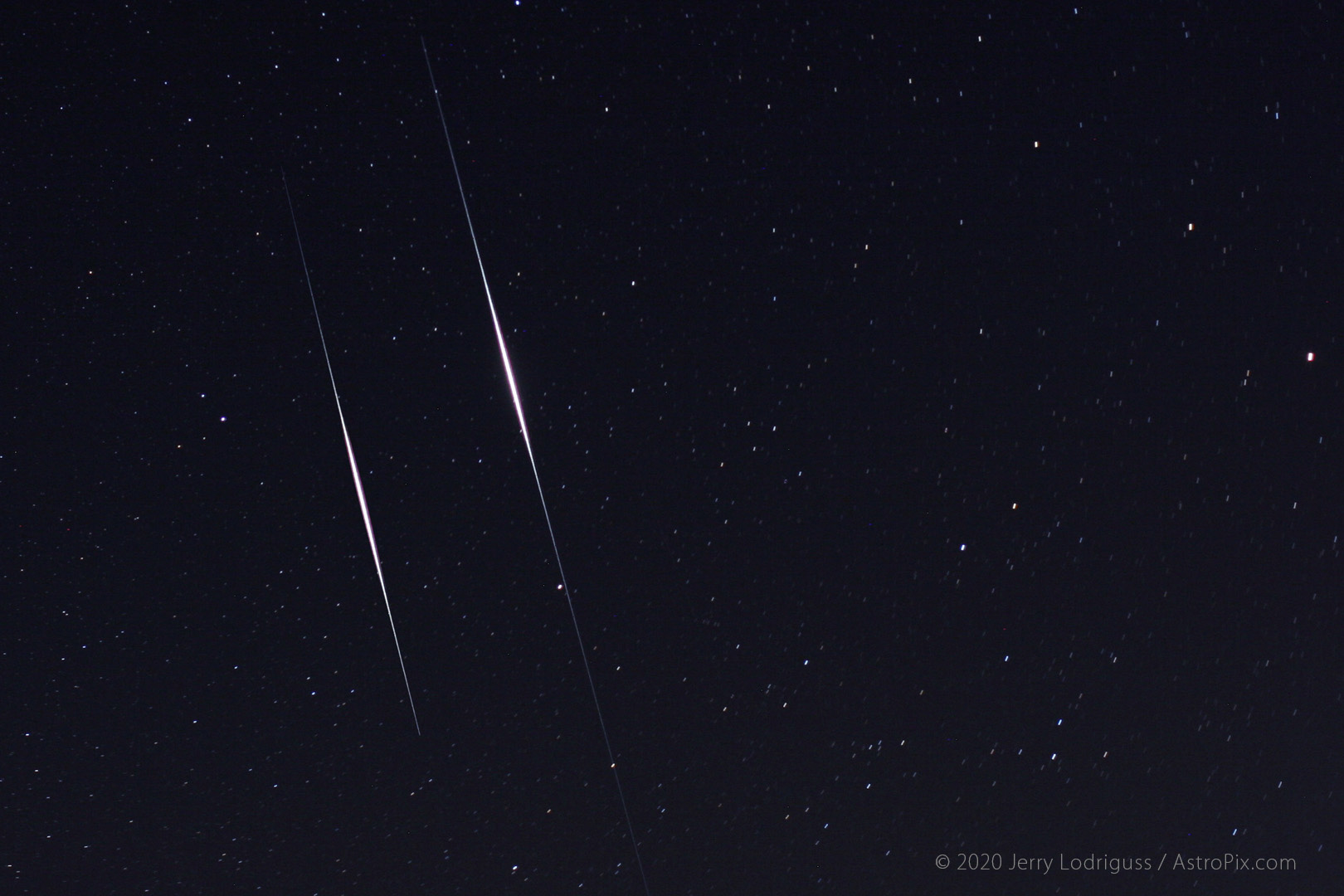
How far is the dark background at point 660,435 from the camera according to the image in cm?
69

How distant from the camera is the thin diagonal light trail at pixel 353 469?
0.69 metres

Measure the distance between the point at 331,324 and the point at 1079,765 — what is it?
2.20 ft

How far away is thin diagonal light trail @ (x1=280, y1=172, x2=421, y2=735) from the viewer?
0.69m

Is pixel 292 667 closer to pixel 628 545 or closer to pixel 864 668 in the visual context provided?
pixel 628 545

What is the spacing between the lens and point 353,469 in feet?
2.32

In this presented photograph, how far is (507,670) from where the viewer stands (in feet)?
2.39

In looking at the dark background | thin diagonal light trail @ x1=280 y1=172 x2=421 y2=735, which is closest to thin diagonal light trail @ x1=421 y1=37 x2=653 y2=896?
the dark background

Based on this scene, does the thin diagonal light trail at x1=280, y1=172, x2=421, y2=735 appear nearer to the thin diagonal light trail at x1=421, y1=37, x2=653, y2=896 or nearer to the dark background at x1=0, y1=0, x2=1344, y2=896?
the dark background at x1=0, y1=0, x2=1344, y2=896

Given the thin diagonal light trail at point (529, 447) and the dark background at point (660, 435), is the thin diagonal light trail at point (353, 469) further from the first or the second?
the thin diagonal light trail at point (529, 447)

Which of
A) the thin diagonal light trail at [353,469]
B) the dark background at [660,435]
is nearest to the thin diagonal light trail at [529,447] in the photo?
the dark background at [660,435]

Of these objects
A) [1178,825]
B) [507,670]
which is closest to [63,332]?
[507,670]

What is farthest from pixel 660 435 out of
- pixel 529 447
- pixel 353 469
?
pixel 353 469

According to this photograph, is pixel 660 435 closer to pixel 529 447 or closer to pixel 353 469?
pixel 529 447

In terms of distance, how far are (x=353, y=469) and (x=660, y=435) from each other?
226 mm
